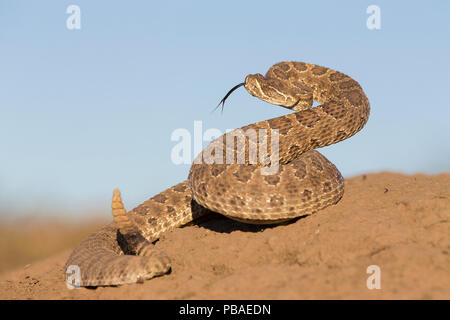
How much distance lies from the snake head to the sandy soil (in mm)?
2392

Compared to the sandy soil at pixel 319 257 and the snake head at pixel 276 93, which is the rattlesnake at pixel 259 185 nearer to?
the snake head at pixel 276 93

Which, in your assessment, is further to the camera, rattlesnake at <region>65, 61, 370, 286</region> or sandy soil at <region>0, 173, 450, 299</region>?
rattlesnake at <region>65, 61, 370, 286</region>

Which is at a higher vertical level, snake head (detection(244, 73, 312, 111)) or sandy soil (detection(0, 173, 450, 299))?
snake head (detection(244, 73, 312, 111))

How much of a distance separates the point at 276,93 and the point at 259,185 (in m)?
3.10

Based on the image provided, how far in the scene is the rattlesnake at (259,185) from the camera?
7129 millimetres

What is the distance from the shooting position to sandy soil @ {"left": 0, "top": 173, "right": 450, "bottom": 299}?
17.8ft

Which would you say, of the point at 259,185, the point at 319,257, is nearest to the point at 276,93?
the point at 259,185

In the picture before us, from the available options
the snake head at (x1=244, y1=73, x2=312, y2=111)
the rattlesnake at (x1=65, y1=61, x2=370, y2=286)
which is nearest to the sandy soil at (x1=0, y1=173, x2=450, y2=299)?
the rattlesnake at (x1=65, y1=61, x2=370, y2=286)

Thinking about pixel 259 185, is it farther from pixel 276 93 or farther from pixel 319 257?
pixel 276 93

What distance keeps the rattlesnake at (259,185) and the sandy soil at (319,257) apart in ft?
0.92

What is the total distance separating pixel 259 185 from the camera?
7723 mm

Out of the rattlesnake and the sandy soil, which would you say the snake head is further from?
the sandy soil
